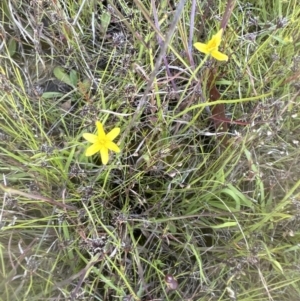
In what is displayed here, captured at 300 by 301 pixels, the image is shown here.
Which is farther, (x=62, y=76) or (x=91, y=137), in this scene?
(x=62, y=76)

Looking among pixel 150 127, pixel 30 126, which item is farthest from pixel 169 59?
pixel 30 126

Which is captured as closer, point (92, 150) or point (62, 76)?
point (92, 150)

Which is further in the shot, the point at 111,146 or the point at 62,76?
the point at 62,76

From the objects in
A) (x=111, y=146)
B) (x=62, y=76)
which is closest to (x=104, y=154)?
(x=111, y=146)

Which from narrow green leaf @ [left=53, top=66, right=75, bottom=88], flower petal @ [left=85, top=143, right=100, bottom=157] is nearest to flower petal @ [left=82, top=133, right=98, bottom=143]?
flower petal @ [left=85, top=143, right=100, bottom=157]

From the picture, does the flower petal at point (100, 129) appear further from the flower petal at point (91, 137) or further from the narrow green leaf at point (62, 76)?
the narrow green leaf at point (62, 76)

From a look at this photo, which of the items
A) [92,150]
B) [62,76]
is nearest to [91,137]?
[92,150]

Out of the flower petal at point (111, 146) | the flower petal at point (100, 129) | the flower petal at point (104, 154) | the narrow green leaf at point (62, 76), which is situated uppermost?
the flower petal at point (100, 129)

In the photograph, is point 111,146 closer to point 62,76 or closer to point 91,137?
point 91,137

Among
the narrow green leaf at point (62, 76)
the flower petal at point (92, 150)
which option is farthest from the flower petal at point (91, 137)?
the narrow green leaf at point (62, 76)

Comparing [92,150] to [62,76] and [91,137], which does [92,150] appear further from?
[62,76]

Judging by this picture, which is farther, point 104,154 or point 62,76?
point 62,76

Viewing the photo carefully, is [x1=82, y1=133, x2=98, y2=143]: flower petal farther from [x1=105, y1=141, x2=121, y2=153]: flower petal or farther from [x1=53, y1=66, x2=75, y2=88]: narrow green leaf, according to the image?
[x1=53, y1=66, x2=75, y2=88]: narrow green leaf
